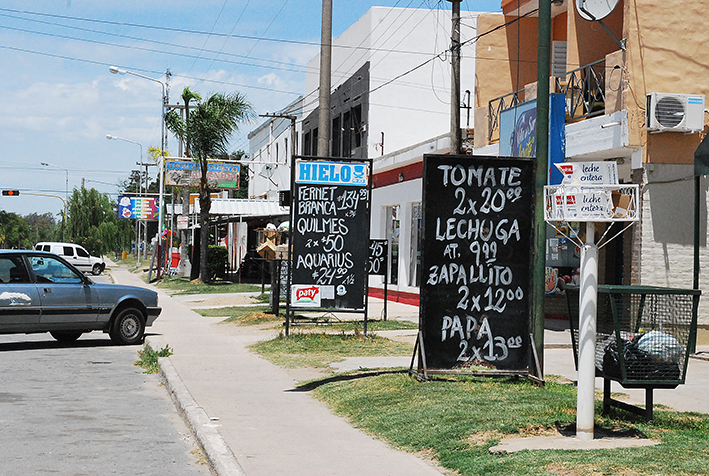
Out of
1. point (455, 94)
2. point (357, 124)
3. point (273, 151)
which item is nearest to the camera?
point (455, 94)

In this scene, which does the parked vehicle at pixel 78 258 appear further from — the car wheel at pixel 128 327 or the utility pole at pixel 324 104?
the car wheel at pixel 128 327

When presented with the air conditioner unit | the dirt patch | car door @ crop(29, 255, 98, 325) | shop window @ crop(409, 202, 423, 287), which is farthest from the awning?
the air conditioner unit

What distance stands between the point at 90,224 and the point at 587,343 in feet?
258

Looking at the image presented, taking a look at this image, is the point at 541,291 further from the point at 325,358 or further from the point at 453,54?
the point at 453,54

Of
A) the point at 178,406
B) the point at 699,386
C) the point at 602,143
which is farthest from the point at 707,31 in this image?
the point at 178,406

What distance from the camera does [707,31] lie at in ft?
47.4

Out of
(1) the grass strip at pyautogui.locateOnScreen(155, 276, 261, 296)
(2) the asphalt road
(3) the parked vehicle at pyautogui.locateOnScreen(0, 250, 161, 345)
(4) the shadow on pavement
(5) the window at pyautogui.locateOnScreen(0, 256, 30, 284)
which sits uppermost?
(5) the window at pyautogui.locateOnScreen(0, 256, 30, 284)

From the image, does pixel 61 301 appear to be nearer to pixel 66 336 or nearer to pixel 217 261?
pixel 66 336

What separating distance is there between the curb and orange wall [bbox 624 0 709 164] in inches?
333

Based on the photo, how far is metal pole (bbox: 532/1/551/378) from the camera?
8734 millimetres

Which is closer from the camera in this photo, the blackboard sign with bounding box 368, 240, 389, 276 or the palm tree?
the blackboard sign with bounding box 368, 240, 389, 276

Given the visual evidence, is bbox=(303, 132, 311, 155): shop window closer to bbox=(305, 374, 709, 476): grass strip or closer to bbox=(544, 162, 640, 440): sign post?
bbox=(305, 374, 709, 476): grass strip

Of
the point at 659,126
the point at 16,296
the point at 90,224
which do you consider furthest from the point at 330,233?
the point at 90,224

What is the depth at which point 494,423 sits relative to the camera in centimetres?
712
